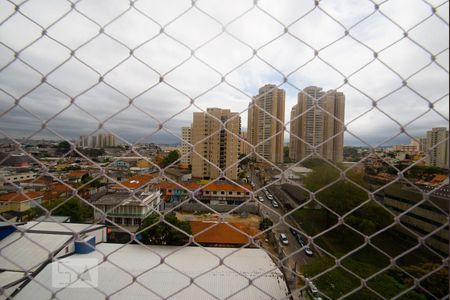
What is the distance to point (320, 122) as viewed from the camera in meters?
0.89

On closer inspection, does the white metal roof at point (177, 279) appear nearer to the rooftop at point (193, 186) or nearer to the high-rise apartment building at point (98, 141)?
the rooftop at point (193, 186)

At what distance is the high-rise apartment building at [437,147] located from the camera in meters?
0.58

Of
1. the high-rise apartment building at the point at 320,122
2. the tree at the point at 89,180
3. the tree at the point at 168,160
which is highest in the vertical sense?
the high-rise apartment building at the point at 320,122

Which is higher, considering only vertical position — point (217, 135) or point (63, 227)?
point (217, 135)

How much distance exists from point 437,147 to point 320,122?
0.35 metres

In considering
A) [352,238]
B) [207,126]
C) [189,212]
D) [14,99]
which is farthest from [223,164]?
[189,212]

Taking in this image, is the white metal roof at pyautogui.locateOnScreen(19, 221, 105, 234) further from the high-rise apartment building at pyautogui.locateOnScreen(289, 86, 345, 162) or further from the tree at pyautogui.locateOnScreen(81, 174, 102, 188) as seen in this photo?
the high-rise apartment building at pyautogui.locateOnScreen(289, 86, 345, 162)

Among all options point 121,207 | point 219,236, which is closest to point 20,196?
point 121,207

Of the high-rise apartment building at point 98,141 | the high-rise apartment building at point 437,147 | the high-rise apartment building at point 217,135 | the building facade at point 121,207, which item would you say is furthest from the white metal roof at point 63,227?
the high-rise apartment building at point 437,147

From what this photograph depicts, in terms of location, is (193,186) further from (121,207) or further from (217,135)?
(217,135)

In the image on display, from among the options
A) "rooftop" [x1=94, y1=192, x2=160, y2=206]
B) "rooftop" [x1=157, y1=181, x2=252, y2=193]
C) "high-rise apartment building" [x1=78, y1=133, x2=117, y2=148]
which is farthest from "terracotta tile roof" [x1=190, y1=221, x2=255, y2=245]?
"high-rise apartment building" [x1=78, y1=133, x2=117, y2=148]

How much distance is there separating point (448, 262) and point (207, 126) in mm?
674

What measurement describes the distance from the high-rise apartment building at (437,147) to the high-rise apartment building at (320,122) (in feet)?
0.62

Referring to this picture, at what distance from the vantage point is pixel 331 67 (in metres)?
0.61
